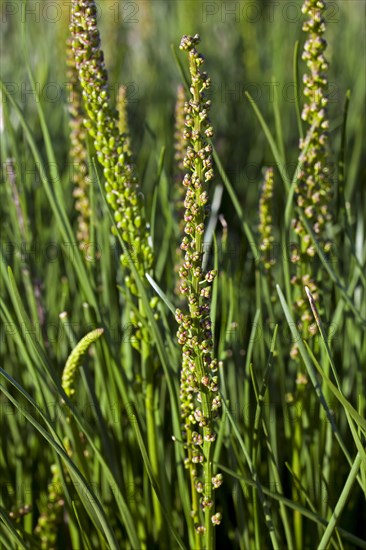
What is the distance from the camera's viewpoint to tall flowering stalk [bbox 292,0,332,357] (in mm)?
983

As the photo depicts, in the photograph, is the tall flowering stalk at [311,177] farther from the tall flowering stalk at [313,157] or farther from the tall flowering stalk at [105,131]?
the tall flowering stalk at [105,131]

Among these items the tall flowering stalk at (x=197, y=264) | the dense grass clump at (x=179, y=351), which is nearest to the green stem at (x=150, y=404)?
the dense grass clump at (x=179, y=351)

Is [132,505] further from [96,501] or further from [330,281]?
[330,281]

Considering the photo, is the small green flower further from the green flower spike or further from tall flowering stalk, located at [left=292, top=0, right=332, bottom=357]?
the green flower spike

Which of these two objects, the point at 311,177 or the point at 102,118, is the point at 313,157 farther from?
the point at 102,118

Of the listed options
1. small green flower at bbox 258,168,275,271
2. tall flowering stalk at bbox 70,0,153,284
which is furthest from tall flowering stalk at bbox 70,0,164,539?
small green flower at bbox 258,168,275,271

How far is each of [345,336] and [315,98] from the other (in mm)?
502

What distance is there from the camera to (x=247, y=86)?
9.66 feet

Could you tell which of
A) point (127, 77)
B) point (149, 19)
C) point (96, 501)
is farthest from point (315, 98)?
point (149, 19)

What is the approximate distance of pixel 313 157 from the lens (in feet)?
3.36

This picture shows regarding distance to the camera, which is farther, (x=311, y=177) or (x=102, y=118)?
(x=311, y=177)

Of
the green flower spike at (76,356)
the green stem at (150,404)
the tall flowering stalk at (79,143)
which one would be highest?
the tall flowering stalk at (79,143)

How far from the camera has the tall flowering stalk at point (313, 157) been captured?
3.22 feet

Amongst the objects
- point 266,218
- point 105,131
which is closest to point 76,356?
point 105,131
